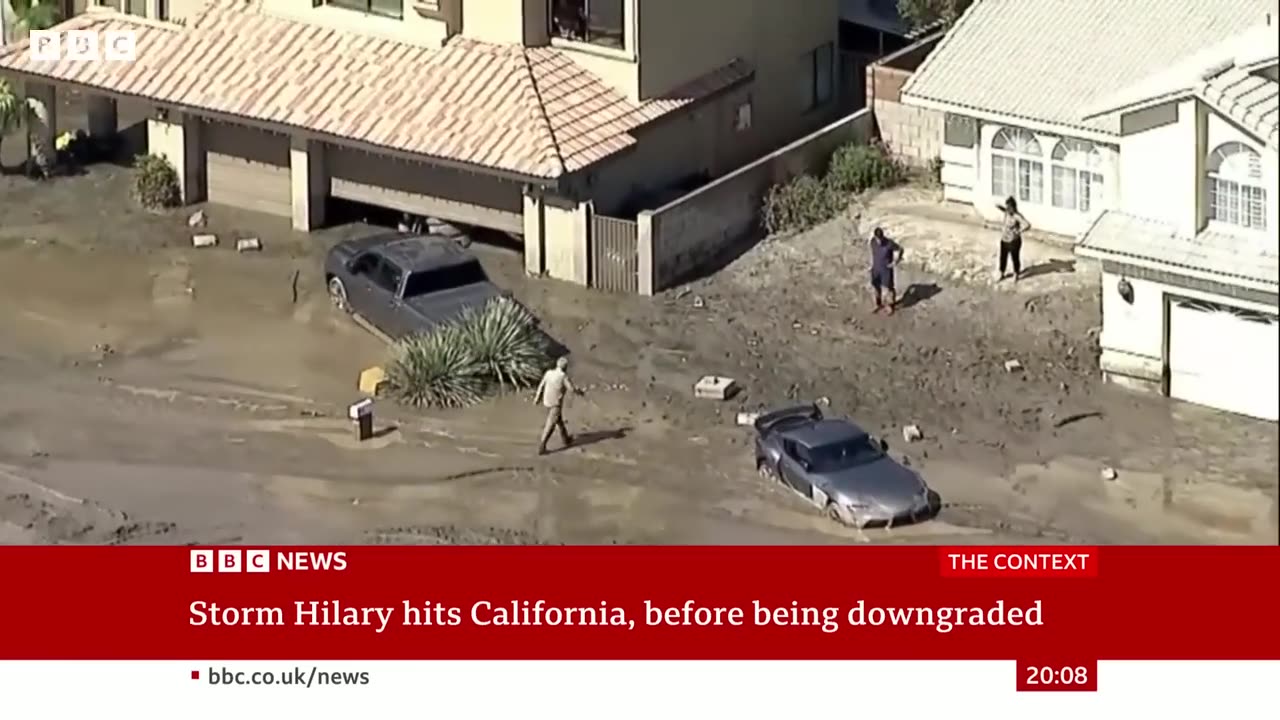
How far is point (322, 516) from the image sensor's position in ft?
125

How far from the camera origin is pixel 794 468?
124ft

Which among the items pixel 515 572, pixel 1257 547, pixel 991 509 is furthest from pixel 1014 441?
pixel 515 572

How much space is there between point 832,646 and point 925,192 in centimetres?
2009

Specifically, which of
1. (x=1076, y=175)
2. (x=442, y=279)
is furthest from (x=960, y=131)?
(x=442, y=279)

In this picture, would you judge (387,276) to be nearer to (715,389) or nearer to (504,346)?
(504,346)

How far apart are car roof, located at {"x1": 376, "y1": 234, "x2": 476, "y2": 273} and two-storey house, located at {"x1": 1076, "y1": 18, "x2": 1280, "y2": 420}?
987 cm

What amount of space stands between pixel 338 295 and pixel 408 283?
2.15m

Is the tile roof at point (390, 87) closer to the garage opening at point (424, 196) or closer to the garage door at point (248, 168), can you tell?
the garage opening at point (424, 196)

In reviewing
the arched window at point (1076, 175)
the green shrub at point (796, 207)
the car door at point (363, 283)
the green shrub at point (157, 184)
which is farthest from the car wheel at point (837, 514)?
the green shrub at point (157, 184)

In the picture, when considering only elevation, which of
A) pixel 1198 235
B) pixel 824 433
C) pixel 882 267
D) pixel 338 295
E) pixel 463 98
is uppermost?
pixel 463 98

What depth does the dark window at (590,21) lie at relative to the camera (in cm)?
4622

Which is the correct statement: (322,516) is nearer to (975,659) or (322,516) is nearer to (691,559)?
(691,559)

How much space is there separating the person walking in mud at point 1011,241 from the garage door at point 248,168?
12.5m

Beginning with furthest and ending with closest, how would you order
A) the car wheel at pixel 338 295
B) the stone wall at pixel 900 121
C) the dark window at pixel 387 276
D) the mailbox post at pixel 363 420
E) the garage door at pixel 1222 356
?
1. the stone wall at pixel 900 121
2. the car wheel at pixel 338 295
3. the dark window at pixel 387 276
4. the mailbox post at pixel 363 420
5. the garage door at pixel 1222 356
